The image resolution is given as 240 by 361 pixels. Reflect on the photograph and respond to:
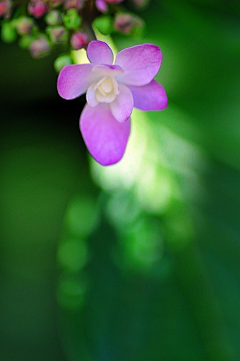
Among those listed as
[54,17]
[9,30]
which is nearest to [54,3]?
[54,17]

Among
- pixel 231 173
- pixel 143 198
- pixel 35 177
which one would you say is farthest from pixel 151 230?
pixel 35 177

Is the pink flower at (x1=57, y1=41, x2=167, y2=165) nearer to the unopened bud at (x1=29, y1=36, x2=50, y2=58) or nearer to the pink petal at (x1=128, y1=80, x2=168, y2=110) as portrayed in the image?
the pink petal at (x1=128, y1=80, x2=168, y2=110)

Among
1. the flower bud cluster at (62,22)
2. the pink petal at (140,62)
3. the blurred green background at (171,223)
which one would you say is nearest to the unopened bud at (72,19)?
the flower bud cluster at (62,22)

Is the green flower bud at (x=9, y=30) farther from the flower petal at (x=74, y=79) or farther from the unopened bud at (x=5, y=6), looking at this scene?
the flower petal at (x=74, y=79)

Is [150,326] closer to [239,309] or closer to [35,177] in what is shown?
[239,309]

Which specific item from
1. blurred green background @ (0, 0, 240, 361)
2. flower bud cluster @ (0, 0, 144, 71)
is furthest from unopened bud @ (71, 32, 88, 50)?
blurred green background @ (0, 0, 240, 361)

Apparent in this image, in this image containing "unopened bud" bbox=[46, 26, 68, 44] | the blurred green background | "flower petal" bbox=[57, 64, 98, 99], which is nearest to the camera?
"flower petal" bbox=[57, 64, 98, 99]
